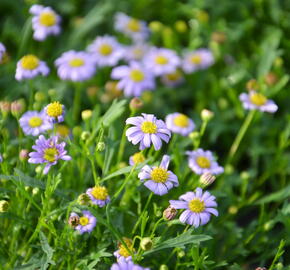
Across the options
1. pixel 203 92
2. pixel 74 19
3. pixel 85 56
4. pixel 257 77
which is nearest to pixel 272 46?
pixel 257 77

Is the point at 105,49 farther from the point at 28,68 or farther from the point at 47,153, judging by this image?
the point at 47,153

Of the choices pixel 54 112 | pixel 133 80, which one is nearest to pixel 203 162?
pixel 54 112

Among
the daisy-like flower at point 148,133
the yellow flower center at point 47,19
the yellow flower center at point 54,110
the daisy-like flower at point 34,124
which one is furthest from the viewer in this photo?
the yellow flower center at point 47,19

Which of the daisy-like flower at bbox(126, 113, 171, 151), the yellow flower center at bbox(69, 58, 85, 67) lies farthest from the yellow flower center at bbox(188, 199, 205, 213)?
the yellow flower center at bbox(69, 58, 85, 67)

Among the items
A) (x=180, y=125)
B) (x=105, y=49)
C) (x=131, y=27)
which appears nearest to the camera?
(x=180, y=125)

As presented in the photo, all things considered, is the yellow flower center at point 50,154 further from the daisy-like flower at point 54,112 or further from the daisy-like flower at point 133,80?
the daisy-like flower at point 133,80

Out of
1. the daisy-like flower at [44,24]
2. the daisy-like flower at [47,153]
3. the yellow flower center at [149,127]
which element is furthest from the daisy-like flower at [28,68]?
the yellow flower center at [149,127]

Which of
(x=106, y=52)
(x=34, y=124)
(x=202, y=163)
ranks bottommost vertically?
(x=202, y=163)
